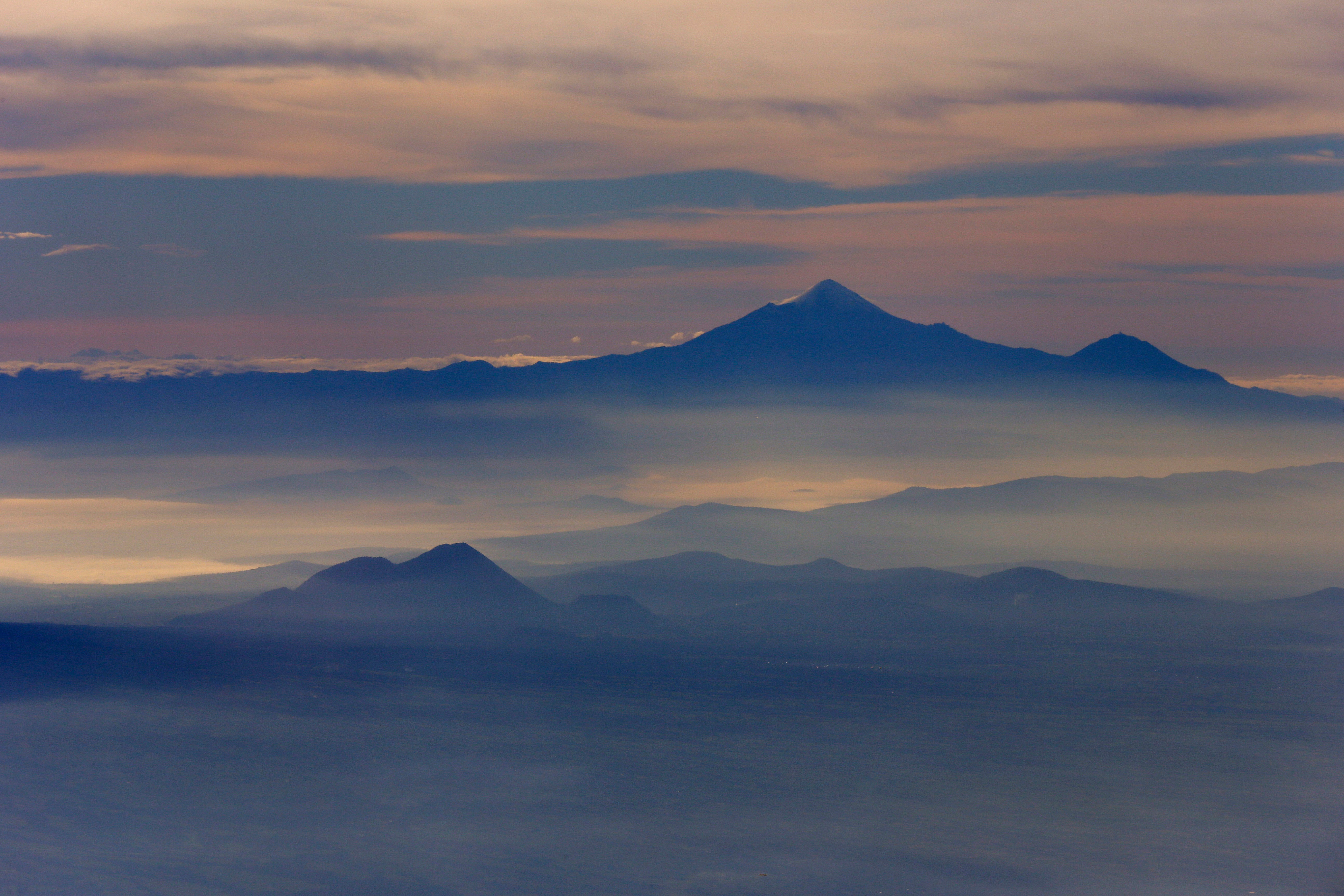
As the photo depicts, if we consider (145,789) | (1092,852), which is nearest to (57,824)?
(145,789)

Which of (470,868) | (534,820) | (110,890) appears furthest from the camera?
(534,820)

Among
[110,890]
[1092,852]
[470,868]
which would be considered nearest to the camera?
[110,890]

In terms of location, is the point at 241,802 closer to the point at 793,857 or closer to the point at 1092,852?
the point at 793,857

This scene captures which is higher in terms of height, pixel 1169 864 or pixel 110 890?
pixel 110 890

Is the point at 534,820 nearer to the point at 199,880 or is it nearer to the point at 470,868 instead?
the point at 470,868

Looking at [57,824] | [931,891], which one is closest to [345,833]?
[57,824]

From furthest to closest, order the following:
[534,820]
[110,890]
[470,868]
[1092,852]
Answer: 1. [534,820]
2. [1092,852]
3. [470,868]
4. [110,890]

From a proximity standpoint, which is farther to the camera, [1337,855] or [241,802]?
[241,802]

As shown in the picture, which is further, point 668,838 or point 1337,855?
point 668,838

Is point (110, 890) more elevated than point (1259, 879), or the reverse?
point (110, 890)
